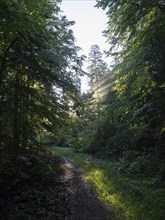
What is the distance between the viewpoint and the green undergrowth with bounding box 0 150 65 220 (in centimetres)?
834

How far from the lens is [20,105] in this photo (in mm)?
12859

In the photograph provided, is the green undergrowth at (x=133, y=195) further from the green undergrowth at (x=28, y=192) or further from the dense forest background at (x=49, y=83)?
the green undergrowth at (x=28, y=192)

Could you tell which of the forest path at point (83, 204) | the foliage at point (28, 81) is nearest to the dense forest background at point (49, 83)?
the foliage at point (28, 81)

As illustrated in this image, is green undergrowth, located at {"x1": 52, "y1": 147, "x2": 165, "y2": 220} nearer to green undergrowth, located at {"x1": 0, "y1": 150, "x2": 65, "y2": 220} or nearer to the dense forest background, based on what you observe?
the dense forest background

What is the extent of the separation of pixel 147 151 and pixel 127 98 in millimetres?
5088

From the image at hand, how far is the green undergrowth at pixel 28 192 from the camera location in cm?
834

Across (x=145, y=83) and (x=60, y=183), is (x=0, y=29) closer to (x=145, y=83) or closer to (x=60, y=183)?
(x=145, y=83)

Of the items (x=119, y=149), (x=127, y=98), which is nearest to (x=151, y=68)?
(x=127, y=98)

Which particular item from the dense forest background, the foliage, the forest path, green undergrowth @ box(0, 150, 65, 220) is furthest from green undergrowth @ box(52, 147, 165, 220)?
the foliage

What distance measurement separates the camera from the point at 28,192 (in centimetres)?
1010

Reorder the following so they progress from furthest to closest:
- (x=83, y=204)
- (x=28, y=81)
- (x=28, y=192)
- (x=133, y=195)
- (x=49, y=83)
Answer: (x=28, y=81), (x=49, y=83), (x=133, y=195), (x=28, y=192), (x=83, y=204)

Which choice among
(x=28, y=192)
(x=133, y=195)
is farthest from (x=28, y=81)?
(x=133, y=195)

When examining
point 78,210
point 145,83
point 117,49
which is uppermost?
point 117,49

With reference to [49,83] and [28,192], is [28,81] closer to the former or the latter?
[49,83]
